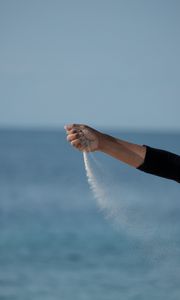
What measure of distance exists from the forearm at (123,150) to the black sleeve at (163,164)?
21 mm

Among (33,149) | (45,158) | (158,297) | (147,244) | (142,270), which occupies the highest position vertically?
(33,149)

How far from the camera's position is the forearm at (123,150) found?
2953mm

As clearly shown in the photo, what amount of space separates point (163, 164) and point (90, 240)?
17011 mm

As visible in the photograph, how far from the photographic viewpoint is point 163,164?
117 inches

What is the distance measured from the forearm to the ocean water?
104 mm

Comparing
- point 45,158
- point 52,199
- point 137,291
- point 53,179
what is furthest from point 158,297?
point 45,158

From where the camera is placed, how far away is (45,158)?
50125 mm

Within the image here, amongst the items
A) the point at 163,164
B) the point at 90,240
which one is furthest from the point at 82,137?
the point at 90,240

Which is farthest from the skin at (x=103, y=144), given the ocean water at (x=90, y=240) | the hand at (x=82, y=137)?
the ocean water at (x=90, y=240)

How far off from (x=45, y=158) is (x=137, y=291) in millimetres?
37916

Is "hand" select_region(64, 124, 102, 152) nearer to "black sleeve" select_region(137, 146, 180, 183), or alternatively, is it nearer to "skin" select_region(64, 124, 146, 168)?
"skin" select_region(64, 124, 146, 168)

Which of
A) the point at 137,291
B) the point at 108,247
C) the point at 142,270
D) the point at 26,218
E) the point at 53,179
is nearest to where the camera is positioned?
the point at 137,291

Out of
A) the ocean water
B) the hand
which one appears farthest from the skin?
the ocean water

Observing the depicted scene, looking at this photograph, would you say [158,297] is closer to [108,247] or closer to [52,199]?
[108,247]
